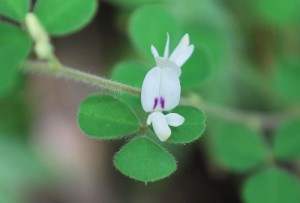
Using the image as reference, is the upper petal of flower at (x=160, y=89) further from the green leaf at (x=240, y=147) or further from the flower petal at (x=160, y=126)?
the green leaf at (x=240, y=147)

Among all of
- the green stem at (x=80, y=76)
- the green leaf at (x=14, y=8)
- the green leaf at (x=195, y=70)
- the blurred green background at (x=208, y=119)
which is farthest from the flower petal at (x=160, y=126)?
the blurred green background at (x=208, y=119)

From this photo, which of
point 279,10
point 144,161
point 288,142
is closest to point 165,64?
point 144,161

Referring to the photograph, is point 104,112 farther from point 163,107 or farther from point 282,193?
point 282,193

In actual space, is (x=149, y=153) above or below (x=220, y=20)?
below

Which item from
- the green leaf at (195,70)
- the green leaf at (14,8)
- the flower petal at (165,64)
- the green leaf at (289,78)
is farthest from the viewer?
the green leaf at (289,78)

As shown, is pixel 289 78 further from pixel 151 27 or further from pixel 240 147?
pixel 151 27

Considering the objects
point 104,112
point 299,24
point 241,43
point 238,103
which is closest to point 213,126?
point 238,103
